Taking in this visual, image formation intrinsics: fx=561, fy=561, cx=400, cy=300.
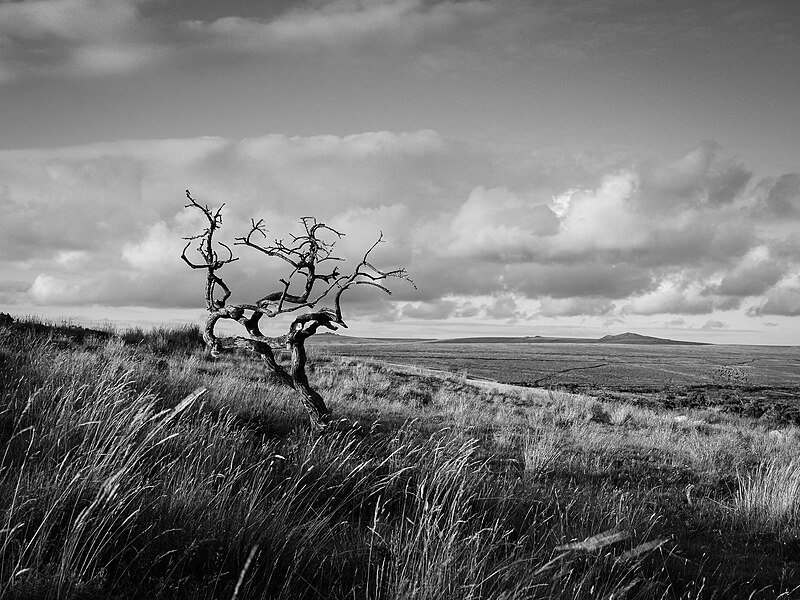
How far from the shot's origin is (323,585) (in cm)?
344

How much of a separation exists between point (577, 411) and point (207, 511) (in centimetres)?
1599

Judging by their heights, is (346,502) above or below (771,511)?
above

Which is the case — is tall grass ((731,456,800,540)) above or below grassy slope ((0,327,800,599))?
below

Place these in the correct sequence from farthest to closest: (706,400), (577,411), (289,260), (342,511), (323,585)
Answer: (706,400)
(577,411)
(289,260)
(342,511)
(323,585)

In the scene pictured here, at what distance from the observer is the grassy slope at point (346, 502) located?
3059 mm

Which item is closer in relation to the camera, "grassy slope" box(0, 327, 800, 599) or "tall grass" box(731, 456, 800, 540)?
"grassy slope" box(0, 327, 800, 599)

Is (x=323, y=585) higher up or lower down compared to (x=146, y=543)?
lower down

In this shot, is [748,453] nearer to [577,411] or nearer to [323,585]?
[577,411]

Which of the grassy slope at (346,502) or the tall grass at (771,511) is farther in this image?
the tall grass at (771,511)

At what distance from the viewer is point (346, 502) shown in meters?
5.26

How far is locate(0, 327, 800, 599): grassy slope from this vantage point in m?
3.06

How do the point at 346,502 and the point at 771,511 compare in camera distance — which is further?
the point at 771,511

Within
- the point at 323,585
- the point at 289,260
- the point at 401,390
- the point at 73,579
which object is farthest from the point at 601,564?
the point at 401,390

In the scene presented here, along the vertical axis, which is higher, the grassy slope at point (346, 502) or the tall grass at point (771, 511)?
the grassy slope at point (346, 502)
